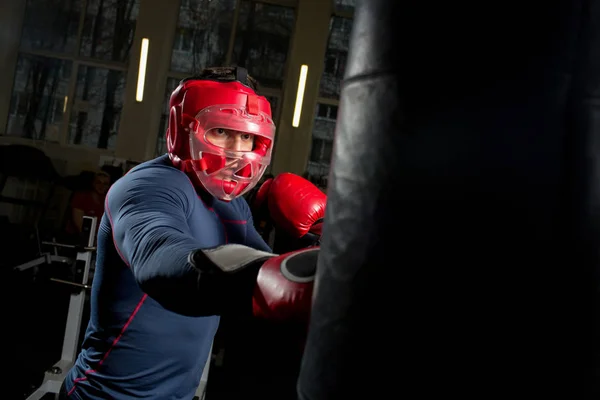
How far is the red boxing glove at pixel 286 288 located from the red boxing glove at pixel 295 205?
1.64m

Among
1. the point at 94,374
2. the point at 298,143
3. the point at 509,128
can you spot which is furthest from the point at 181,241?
the point at 298,143

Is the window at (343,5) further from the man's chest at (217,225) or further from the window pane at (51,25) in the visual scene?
the man's chest at (217,225)

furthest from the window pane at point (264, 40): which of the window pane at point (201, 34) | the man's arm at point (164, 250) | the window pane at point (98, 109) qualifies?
the man's arm at point (164, 250)

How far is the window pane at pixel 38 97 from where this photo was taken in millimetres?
8914

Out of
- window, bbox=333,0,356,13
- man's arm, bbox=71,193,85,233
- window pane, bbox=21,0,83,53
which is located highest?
window, bbox=333,0,356,13

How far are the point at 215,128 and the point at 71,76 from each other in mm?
8150

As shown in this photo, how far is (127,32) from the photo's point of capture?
29.4ft

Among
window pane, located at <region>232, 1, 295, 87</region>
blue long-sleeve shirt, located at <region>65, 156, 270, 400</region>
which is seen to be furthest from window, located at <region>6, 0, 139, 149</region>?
blue long-sleeve shirt, located at <region>65, 156, 270, 400</region>

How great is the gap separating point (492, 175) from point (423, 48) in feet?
0.40

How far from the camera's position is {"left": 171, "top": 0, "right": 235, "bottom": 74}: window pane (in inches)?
352

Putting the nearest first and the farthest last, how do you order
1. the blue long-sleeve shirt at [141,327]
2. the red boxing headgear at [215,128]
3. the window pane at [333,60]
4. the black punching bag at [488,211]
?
the black punching bag at [488,211] < the blue long-sleeve shirt at [141,327] < the red boxing headgear at [215,128] < the window pane at [333,60]

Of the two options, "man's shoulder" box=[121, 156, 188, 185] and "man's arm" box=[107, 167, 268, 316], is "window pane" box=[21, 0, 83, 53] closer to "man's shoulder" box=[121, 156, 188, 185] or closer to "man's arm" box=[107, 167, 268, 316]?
"man's shoulder" box=[121, 156, 188, 185]

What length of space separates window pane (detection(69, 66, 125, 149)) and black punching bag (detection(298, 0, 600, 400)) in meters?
8.96

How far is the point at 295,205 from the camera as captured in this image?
2391 millimetres
